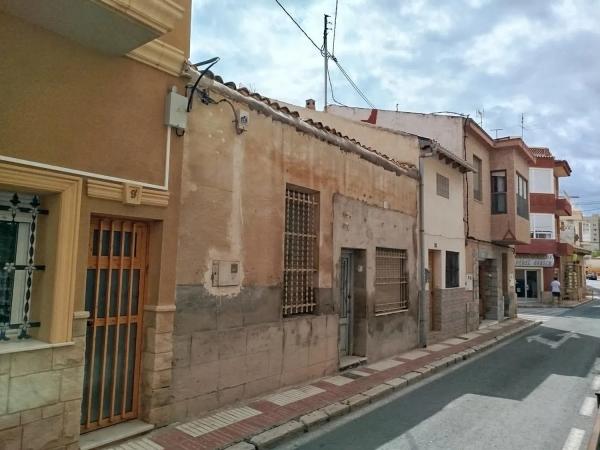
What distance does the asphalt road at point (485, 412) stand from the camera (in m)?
5.23

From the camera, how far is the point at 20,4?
3723mm

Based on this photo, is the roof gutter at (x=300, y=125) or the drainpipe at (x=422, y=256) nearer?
the roof gutter at (x=300, y=125)

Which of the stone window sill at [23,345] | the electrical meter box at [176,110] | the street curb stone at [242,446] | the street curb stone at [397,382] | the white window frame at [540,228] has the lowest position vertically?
the street curb stone at [397,382]

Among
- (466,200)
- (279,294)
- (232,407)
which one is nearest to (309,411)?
(232,407)

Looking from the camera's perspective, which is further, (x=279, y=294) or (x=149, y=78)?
(x=279, y=294)

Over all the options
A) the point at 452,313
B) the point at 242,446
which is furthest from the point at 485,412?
the point at 452,313

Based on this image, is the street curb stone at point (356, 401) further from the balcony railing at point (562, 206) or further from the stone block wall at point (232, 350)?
the balcony railing at point (562, 206)

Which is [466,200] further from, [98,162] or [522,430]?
[98,162]

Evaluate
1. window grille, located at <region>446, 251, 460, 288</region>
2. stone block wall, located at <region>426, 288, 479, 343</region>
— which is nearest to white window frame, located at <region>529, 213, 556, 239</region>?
stone block wall, located at <region>426, 288, 479, 343</region>

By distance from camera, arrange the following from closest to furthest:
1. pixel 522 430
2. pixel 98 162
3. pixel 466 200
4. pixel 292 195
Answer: pixel 98 162, pixel 522 430, pixel 292 195, pixel 466 200

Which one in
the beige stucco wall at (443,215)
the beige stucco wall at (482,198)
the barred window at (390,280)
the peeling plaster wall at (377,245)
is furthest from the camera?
the beige stucco wall at (482,198)

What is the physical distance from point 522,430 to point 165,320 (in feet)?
15.5

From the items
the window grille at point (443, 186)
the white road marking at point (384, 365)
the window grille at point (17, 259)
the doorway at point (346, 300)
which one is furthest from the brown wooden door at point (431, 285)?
the window grille at point (17, 259)

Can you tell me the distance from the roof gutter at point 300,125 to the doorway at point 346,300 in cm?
211
